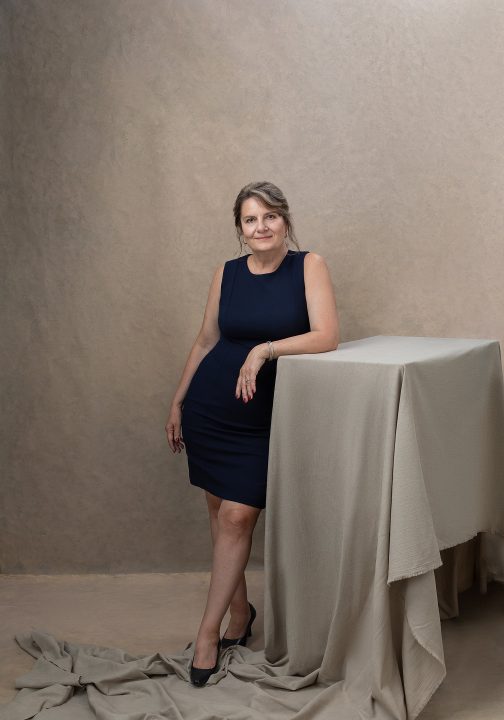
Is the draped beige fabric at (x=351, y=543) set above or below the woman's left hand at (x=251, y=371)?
below

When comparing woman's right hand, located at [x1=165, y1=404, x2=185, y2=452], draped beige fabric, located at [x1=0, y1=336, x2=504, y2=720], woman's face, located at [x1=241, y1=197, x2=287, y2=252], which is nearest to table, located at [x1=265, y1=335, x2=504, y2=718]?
draped beige fabric, located at [x1=0, y1=336, x2=504, y2=720]

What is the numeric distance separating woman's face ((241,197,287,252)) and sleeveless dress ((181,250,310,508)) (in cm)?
11

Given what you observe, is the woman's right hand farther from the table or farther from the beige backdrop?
the beige backdrop

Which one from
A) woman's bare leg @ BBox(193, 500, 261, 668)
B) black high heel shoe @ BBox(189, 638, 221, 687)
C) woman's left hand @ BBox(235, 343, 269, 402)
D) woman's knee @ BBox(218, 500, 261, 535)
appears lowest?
black high heel shoe @ BBox(189, 638, 221, 687)

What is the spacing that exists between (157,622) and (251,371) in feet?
A: 4.44

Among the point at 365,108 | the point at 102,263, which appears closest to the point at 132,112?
the point at 102,263

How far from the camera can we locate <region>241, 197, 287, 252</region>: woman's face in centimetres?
301

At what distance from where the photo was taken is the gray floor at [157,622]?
9.30ft

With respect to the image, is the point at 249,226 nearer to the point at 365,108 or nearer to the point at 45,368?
the point at 365,108

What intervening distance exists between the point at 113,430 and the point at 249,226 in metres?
1.49

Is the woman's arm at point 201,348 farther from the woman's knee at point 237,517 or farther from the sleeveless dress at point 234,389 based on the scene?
the woman's knee at point 237,517

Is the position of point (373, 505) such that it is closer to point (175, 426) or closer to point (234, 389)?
point (234, 389)

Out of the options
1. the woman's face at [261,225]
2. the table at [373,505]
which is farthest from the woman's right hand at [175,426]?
the woman's face at [261,225]

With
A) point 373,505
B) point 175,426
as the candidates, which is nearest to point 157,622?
point 175,426
